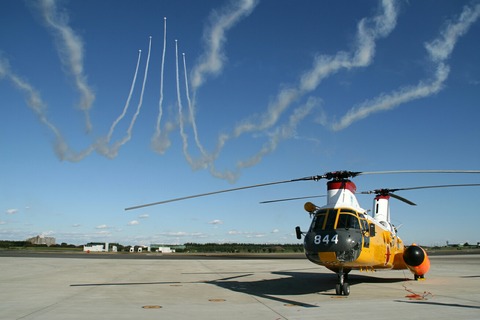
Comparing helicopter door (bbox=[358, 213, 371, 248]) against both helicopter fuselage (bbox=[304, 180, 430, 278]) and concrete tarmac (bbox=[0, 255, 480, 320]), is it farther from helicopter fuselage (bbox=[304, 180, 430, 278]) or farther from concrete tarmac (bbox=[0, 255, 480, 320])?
concrete tarmac (bbox=[0, 255, 480, 320])

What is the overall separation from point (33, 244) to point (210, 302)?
456ft

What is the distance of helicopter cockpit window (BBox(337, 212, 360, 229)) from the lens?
14242mm

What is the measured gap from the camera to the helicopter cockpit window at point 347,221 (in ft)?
46.7

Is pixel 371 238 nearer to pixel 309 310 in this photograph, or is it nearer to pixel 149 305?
pixel 309 310

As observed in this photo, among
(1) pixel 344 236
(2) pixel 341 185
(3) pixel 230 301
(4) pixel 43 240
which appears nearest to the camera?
(3) pixel 230 301

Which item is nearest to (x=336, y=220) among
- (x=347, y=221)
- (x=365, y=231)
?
(x=347, y=221)

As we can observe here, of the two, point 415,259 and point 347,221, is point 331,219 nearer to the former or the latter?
point 347,221

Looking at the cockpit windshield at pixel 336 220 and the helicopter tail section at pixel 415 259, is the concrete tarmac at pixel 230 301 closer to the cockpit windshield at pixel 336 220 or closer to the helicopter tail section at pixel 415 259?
the helicopter tail section at pixel 415 259

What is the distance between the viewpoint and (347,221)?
14.4 m

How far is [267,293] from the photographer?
590 inches

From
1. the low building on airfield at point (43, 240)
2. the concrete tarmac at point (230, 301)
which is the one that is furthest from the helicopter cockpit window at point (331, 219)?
the low building on airfield at point (43, 240)

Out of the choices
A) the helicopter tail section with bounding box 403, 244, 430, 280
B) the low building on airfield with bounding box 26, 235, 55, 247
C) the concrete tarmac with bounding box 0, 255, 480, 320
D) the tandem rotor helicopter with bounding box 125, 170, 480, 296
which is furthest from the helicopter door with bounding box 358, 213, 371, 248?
the low building on airfield with bounding box 26, 235, 55, 247

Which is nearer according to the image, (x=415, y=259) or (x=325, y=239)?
(x=325, y=239)

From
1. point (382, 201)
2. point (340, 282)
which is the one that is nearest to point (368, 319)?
point (340, 282)
